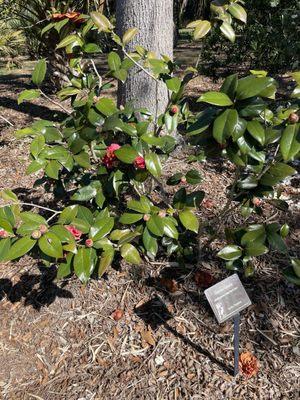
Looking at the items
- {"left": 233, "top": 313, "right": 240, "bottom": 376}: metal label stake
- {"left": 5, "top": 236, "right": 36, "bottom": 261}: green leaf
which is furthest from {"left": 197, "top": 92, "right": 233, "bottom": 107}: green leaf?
{"left": 233, "top": 313, "right": 240, "bottom": 376}: metal label stake

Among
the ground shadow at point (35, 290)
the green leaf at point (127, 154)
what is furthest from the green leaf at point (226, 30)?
the ground shadow at point (35, 290)

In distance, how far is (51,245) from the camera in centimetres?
136

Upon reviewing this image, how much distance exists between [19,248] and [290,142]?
1.05m

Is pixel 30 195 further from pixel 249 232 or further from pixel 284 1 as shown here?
pixel 284 1

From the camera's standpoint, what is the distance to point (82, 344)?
2.02 meters

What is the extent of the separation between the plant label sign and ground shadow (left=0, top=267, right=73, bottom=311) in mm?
1062

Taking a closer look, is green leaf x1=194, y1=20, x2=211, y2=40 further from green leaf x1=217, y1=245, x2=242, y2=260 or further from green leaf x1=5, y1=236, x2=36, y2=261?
green leaf x1=5, y1=236, x2=36, y2=261

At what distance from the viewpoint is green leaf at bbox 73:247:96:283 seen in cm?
145

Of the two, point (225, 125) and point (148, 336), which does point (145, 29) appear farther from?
point (148, 336)

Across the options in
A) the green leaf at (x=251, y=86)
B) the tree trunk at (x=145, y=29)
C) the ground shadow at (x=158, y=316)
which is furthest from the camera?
the tree trunk at (x=145, y=29)

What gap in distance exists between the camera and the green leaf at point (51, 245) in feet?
4.39

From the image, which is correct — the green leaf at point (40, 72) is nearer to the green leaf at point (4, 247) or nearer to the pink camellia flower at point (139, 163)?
the pink camellia flower at point (139, 163)

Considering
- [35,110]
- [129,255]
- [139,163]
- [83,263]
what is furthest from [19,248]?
[35,110]

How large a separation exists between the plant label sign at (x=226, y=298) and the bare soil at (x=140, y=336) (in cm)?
46
